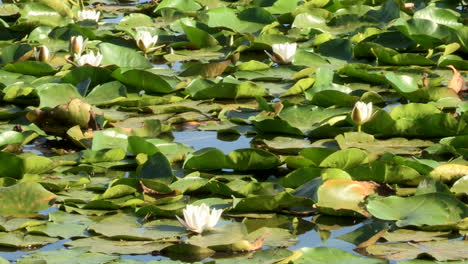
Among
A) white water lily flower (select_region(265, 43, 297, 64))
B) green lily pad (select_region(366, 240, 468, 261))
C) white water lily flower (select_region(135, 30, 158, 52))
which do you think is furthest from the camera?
white water lily flower (select_region(135, 30, 158, 52))

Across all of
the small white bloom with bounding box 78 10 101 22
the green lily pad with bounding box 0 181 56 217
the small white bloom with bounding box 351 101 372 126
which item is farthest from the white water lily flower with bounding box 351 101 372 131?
the small white bloom with bounding box 78 10 101 22

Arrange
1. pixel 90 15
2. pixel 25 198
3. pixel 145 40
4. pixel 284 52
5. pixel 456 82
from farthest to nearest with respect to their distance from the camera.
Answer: pixel 90 15 < pixel 145 40 < pixel 284 52 < pixel 456 82 < pixel 25 198

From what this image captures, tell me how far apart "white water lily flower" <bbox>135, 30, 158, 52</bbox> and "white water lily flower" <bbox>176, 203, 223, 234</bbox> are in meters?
2.47

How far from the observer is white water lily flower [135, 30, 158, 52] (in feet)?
16.9

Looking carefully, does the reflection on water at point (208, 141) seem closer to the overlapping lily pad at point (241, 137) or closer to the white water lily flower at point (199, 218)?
the overlapping lily pad at point (241, 137)

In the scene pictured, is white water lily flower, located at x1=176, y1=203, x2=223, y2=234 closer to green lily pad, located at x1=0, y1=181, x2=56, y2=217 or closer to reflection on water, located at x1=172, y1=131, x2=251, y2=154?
green lily pad, located at x1=0, y1=181, x2=56, y2=217

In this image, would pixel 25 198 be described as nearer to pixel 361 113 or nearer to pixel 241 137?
pixel 241 137

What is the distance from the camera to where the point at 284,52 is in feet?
15.6

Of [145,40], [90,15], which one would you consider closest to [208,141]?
[145,40]

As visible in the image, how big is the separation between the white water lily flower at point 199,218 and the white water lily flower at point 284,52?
2.04m

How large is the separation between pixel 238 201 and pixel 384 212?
428mm

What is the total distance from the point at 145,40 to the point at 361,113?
1838 millimetres

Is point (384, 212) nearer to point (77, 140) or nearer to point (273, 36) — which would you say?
point (77, 140)

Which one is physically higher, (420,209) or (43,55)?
(420,209)
